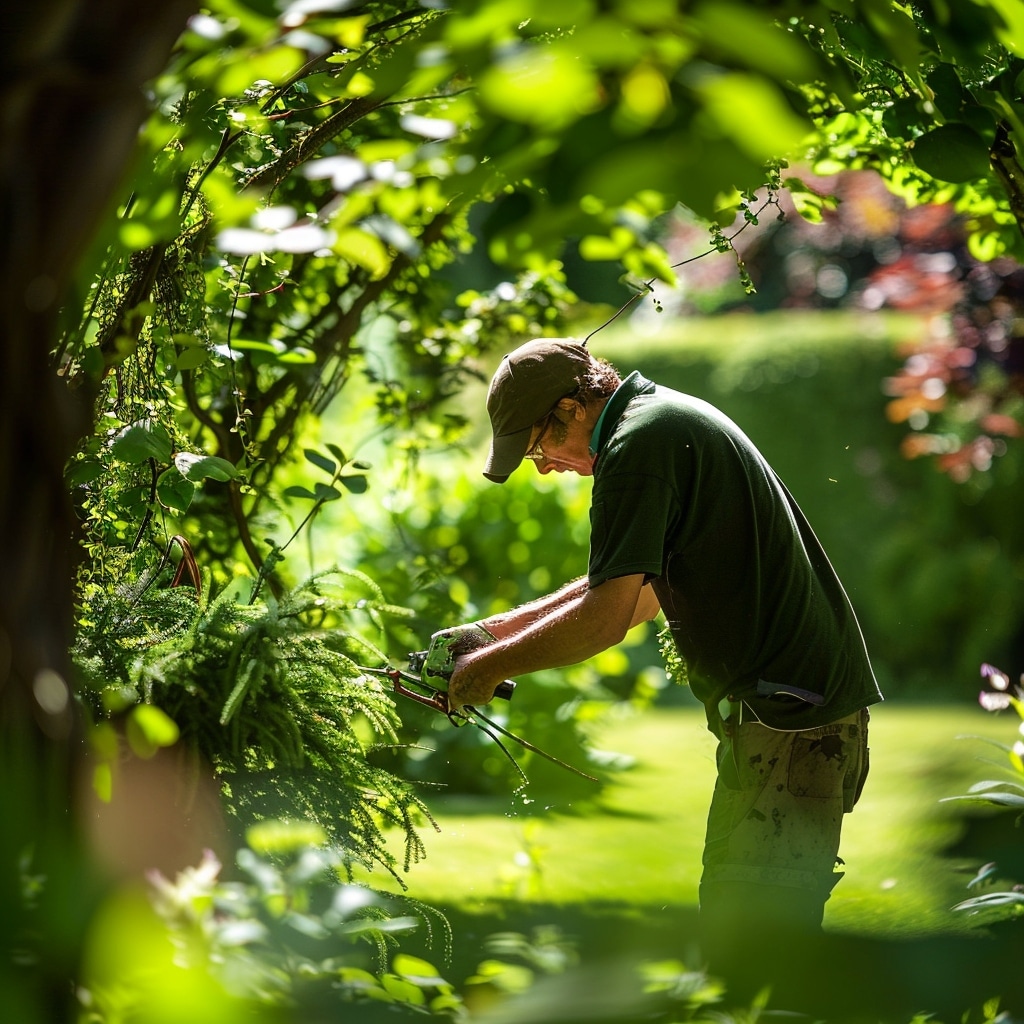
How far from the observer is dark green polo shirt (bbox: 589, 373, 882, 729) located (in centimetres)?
238

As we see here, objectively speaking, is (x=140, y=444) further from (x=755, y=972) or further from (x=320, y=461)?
(x=755, y=972)

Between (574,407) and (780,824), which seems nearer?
(780,824)

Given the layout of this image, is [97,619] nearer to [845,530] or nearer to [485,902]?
[485,902]

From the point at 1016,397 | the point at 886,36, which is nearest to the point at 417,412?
the point at 886,36

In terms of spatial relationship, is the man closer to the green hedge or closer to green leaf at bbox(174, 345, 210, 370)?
green leaf at bbox(174, 345, 210, 370)

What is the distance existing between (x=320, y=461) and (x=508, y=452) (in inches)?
33.1

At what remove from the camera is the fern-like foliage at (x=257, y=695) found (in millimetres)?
2090

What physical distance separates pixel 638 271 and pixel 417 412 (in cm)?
152

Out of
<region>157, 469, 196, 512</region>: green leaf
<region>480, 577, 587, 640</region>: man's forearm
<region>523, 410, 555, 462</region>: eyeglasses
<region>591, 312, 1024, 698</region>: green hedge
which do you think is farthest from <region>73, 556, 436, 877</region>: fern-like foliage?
<region>591, 312, 1024, 698</region>: green hedge

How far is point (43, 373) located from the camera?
1243mm

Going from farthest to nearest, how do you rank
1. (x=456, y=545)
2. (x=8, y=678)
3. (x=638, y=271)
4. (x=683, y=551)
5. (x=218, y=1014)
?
(x=456, y=545) < (x=638, y=271) < (x=683, y=551) < (x=8, y=678) < (x=218, y=1014)

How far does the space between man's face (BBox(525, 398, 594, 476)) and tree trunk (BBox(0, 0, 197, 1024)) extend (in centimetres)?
151

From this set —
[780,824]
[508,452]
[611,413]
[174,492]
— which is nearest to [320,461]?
[508,452]

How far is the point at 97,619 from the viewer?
7.23 ft
